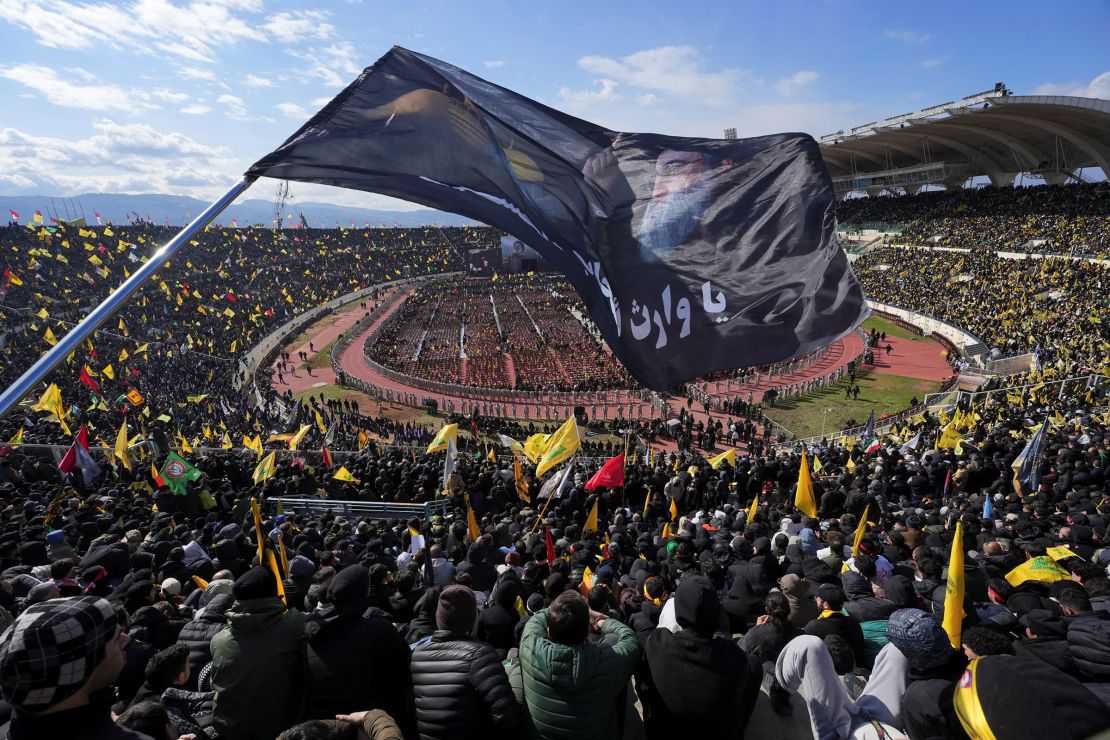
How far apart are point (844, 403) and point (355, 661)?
3027 centimetres

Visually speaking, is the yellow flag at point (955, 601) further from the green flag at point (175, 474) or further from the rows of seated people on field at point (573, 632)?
the green flag at point (175, 474)

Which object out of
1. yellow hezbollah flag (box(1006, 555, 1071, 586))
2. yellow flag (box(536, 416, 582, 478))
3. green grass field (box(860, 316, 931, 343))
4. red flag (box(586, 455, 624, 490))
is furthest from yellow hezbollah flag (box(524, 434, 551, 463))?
green grass field (box(860, 316, 931, 343))

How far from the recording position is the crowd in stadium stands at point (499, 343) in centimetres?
3616

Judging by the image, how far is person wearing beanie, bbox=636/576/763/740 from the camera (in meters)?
3.00

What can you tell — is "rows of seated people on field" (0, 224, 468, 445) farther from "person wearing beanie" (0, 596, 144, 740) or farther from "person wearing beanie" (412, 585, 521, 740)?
"person wearing beanie" (412, 585, 521, 740)

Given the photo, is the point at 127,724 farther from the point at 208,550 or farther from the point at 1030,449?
the point at 1030,449

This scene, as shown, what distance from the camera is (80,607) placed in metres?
2.24

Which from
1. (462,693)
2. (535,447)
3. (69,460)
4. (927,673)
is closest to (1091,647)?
(927,673)

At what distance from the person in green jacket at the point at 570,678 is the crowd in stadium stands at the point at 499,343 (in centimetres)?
2880

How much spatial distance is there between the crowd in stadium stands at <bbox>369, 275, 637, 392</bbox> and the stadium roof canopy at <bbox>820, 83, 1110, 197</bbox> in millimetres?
37446

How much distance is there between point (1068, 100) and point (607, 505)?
54994mm

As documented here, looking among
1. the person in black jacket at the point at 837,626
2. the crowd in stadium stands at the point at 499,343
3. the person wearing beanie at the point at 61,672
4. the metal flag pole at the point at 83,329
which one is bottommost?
the crowd in stadium stands at the point at 499,343

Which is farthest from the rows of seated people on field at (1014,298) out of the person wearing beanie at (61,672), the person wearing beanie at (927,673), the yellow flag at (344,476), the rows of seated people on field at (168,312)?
the rows of seated people on field at (168,312)

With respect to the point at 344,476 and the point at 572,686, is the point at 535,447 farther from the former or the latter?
the point at 572,686
